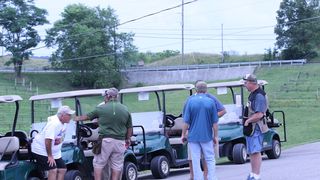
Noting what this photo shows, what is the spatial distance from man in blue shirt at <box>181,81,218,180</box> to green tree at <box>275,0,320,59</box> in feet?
263

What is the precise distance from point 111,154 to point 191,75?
215 ft

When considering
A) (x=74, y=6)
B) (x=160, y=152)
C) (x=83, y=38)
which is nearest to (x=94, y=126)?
(x=160, y=152)

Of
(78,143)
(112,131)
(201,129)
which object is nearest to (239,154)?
(78,143)

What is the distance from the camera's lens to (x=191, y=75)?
7600 centimetres

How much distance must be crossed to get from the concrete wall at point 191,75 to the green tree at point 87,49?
377cm

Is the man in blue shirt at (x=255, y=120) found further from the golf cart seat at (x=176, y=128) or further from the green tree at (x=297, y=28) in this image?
the green tree at (x=297, y=28)

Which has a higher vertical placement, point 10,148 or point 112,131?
point 112,131

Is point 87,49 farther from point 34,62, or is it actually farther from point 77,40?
point 34,62

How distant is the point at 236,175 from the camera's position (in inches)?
529

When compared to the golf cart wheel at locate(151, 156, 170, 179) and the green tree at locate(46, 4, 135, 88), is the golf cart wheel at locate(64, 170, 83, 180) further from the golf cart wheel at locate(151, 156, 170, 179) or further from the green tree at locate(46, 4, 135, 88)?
the green tree at locate(46, 4, 135, 88)

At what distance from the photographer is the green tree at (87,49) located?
77.8 metres

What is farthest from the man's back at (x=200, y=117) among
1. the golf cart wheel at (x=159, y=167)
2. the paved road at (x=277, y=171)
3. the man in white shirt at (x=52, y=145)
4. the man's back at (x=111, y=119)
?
the golf cart wheel at (x=159, y=167)

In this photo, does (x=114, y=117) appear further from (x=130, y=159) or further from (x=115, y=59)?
(x=115, y=59)

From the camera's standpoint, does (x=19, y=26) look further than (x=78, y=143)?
Yes
